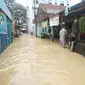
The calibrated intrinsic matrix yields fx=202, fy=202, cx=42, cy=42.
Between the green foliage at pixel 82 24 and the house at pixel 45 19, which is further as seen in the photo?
the house at pixel 45 19

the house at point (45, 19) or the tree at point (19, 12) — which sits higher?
the tree at point (19, 12)

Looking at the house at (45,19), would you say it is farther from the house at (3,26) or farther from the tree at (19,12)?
the tree at (19,12)

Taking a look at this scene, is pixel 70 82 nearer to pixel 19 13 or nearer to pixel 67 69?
pixel 67 69

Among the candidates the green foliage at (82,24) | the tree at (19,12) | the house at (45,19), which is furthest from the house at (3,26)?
the tree at (19,12)

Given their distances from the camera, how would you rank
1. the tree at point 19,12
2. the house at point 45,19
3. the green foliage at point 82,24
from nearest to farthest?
the green foliage at point 82,24
the house at point 45,19
the tree at point 19,12

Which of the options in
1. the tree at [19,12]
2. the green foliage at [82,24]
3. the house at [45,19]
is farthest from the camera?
the tree at [19,12]

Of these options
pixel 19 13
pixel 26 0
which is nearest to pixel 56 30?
pixel 19 13

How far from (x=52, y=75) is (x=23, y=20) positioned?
5364 centimetres

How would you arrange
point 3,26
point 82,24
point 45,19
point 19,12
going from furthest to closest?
1. point 19,12
2. point 45,19
3. point 3,26
4. point 82,24

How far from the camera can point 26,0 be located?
6350 cm

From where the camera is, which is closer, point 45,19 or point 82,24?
point 82,24

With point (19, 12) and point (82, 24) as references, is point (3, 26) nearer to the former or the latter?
point (82, 24)

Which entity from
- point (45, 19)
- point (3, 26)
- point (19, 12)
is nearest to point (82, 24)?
point (3, 26)

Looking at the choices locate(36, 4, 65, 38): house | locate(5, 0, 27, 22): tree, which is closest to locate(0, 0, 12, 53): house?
locate(36, 4, 65, 38): house
